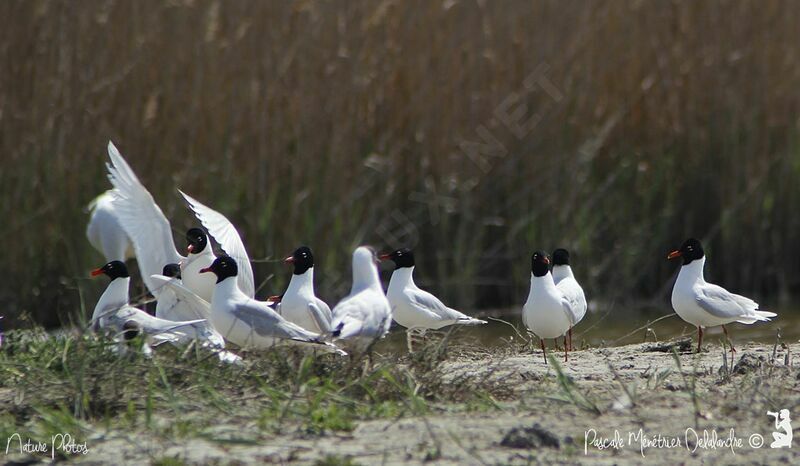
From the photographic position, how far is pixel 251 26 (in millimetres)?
8867

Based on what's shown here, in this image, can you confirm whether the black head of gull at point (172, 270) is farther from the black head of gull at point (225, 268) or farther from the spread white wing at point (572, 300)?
the spread white wing at point (572, 300)

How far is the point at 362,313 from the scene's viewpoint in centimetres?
556

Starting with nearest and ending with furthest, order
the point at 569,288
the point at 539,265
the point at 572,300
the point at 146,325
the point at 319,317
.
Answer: the point at 146,325, the point at 319,317, the point at 539,265, the point at 572,300, the point at 569,288

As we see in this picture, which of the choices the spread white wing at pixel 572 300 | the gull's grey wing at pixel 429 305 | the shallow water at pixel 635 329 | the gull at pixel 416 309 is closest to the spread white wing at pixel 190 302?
the gull at pixel 416 309

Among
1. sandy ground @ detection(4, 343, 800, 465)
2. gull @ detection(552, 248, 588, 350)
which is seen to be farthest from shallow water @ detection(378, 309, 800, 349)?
sandy ground @ detection(4, 343, 800, 465)

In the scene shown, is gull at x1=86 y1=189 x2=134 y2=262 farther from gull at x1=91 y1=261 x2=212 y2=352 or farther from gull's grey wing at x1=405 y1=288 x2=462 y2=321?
gull at x1=91 y1=261 x2=212 y2=352

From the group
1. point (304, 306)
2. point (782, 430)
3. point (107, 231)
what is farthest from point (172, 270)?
point (782, 430)

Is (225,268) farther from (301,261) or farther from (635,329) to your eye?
(635,329)

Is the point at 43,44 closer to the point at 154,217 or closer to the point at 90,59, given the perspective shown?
the point at 90,59

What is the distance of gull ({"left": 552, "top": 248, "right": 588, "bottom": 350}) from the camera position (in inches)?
251

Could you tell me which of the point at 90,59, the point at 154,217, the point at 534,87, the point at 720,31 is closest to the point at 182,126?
the point at 90,59

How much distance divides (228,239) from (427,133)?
3.22 m

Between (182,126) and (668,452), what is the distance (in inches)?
214

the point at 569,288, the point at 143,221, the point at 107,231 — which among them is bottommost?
the point at 569,288
